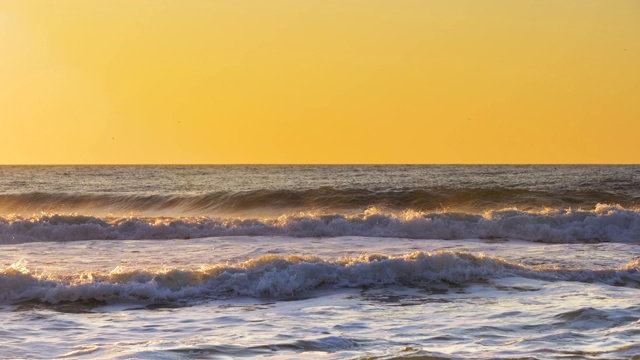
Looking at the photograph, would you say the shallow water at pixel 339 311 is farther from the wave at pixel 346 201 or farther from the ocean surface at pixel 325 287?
the wave at pixel 346 201

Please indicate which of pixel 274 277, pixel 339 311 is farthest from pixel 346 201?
pixel 339 311

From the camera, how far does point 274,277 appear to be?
13.5 m

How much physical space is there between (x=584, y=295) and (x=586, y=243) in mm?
9958

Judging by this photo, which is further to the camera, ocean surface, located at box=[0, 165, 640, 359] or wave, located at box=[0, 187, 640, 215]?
wave, located at box=[0, 187, 640, 215]

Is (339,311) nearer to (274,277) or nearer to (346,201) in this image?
(274,277)

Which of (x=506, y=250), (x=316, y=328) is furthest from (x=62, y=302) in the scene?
(x=506, y=250)

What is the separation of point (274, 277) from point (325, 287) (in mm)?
826

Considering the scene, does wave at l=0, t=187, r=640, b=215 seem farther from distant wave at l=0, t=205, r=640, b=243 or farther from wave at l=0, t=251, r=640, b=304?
wave at l=0, t=251, r=640, b=304

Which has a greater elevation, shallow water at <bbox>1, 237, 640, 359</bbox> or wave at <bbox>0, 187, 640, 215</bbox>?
wave at <bbox>0, 187, 640, 215</bbox>

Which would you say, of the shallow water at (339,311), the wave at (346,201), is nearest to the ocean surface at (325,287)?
the shallow water at (339,311)

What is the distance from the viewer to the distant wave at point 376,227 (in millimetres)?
23469

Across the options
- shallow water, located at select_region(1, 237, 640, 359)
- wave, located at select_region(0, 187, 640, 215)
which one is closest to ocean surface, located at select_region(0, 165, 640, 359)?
shallow water, located at select_region(1, 237, 640, 359)

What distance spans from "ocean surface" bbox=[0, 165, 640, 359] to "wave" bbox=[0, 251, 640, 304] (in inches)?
1.2

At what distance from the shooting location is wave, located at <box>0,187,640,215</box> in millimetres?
32406
